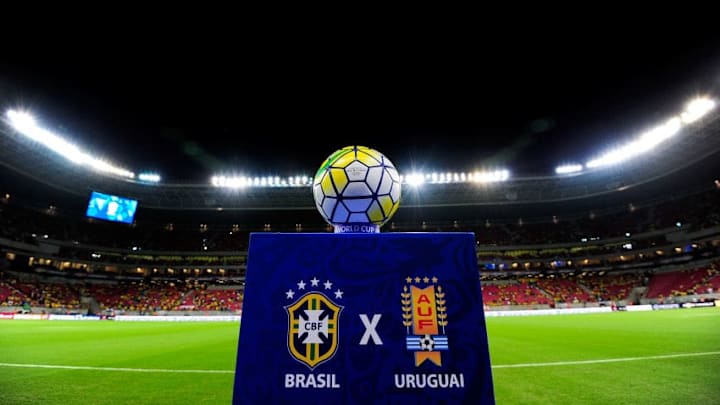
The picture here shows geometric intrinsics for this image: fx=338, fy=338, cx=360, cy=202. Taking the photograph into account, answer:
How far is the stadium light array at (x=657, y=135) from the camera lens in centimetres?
2423

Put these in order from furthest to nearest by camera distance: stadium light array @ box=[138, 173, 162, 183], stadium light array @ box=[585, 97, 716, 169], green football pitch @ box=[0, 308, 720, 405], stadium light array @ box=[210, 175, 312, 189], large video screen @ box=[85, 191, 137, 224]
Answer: stadium light array @ box=[138, 173, 162, 183] → stadium light array @ box=[210, 175, 312, 189] → large video screen @ box=[85, 191, 137, 224] → stadium light array @ box=[585, 97, 716, 169] → green football pitch @ box=[0, 308, 720, 405]

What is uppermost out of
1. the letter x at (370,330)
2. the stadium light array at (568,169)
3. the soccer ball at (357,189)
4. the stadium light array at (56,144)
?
the stadium light array at (568,169)

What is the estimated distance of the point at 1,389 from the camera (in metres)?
4.09

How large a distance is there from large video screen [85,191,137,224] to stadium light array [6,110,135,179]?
103 inches

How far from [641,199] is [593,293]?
14605 millimetres

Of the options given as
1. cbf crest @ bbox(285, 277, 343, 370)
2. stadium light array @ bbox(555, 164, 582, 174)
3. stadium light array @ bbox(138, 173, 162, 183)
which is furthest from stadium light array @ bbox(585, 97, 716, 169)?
stadium light array @ bbox(138, 173, 162, 183)

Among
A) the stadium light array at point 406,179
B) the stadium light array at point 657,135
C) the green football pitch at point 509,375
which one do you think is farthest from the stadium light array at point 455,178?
the green football pitch at point 509,375

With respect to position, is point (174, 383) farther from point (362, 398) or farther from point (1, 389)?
point (362, 398)

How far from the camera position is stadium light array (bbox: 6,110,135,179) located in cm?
2450

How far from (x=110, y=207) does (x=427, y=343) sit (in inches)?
1574

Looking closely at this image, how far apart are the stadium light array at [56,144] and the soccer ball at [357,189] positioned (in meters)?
31.9

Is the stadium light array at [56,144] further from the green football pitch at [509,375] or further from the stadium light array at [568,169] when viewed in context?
the stadium light array at [568,169]

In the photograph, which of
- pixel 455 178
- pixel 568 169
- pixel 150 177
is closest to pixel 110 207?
pixel 150 177

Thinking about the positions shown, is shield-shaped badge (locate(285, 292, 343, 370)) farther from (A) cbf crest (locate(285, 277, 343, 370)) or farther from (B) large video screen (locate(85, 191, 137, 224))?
(B) large video screen (locate(85, 191, 137, 224))
